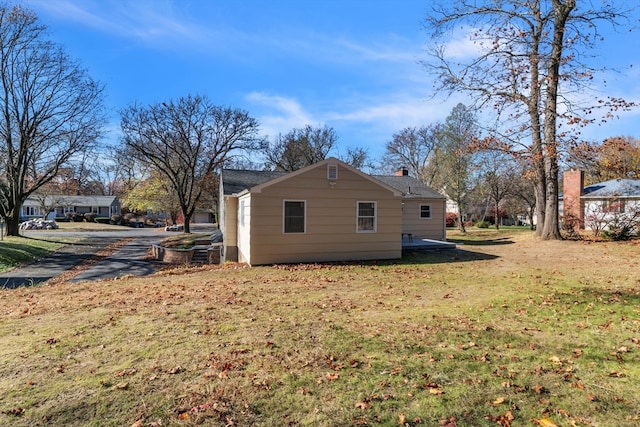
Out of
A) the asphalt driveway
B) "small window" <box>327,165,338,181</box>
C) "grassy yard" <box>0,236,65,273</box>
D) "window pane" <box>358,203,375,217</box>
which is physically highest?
"small window" <box>327,165,338,181</box>

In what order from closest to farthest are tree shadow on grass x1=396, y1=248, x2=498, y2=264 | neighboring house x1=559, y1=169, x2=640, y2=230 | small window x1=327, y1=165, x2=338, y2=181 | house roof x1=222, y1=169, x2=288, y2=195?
1. small window x1=327, y1=165, x2=338, y2=181
2. tree shadow on grass x1=396, y1=248, x2=498, y2=264
3. house roof x1=222, y1=169, x2=288, y2=195
4. neighboring house x1=559, y1=169, x2=640, y2=230

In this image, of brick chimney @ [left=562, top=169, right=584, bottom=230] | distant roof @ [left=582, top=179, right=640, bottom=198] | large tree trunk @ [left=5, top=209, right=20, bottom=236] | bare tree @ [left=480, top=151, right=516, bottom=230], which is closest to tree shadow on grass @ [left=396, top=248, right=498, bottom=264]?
distant roof @ [left=582, top=179, right=640, bottom=198]

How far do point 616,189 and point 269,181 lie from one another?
2464 cm

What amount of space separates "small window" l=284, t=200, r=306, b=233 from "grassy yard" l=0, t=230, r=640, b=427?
4393 mm

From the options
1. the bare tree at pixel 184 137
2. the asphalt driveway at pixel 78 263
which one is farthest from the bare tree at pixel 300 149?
the asphalt driveway at pixel 78 263

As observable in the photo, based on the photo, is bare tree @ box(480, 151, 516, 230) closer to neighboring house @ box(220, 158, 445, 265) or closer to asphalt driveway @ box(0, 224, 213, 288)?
neighboring house @ box(220, 158, 445, 265)

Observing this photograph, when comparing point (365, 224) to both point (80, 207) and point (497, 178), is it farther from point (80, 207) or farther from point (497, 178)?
point (80, 207)

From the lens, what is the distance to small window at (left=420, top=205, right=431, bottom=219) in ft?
70.8

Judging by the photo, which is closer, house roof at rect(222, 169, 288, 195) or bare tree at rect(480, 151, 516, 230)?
house roof at rect(222, 169, 288, 195)

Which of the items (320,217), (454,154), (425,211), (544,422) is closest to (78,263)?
(320,217)

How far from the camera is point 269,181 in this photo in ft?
40.3

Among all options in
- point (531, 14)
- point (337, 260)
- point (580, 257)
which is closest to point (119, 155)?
point (337, 260)

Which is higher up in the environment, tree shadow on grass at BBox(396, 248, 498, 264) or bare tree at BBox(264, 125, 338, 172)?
bare tree at BBox(264, 125, 338, 172)

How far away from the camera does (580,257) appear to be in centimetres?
1267
